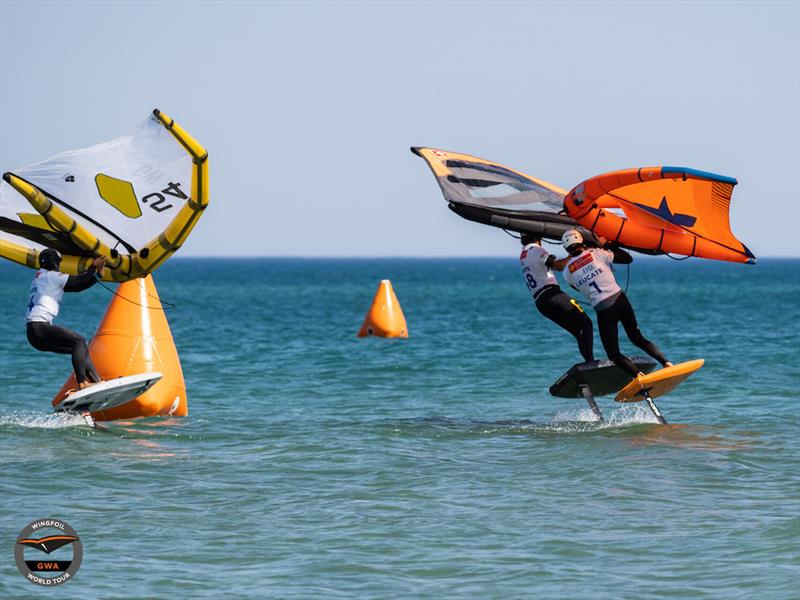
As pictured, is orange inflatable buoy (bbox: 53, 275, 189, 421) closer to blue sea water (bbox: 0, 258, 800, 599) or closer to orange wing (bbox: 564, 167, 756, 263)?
blue sea water (bbox: 0, 258, 800, 599)

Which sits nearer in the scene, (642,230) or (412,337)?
(642,230)

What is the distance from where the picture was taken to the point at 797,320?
40500mm

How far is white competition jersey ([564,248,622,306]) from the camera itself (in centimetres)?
1245

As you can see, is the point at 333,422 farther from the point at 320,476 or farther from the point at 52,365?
the point at 52,365

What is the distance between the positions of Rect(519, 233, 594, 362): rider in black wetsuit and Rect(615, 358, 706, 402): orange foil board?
575mm

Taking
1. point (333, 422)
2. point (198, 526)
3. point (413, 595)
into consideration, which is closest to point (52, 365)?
point (333, 422)

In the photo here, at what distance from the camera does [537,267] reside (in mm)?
12992

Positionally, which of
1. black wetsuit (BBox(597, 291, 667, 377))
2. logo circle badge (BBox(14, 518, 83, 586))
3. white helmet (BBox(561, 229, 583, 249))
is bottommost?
logo circle badge (BBox(14, 518, 83, 586))

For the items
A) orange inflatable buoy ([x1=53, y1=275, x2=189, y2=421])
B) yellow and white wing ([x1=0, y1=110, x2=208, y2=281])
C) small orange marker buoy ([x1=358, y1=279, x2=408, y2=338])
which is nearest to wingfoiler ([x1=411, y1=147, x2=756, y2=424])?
yellow and white wing ([x1=0, y1=110, x2=208, y2=281])

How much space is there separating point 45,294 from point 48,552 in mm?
5232

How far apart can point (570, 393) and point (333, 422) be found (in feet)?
9.27

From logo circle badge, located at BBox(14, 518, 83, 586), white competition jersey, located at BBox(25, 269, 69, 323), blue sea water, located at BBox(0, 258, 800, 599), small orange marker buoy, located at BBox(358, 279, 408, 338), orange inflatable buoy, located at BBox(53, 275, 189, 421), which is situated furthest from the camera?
small orange marker buoy, located at BBox(358, 279, 408, 338)

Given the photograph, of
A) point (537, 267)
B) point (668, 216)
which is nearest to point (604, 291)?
point (537, 267)

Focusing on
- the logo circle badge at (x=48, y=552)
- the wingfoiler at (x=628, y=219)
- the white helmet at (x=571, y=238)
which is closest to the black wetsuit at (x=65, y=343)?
the wingfoiler at (x=628, y=219)
